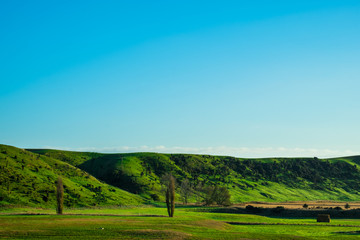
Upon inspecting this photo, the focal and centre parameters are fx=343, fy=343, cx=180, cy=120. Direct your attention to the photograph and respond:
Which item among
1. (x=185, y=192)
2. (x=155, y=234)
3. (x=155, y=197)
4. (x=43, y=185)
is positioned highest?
(x=43, y=185)

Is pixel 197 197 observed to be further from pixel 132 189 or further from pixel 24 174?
pixel 24 174

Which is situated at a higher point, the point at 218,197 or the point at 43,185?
the point at 43,185

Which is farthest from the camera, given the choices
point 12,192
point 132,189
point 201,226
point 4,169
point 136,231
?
point 132,189

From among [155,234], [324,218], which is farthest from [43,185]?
[324,218]

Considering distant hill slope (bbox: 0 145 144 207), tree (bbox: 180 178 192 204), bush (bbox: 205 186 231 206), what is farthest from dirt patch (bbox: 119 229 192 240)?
tree (bbox: 180 178 192 204)

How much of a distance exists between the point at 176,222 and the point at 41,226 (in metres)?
28.2

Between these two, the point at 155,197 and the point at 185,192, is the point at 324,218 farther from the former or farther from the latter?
the point at 185,192

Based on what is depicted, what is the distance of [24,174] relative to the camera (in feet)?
427

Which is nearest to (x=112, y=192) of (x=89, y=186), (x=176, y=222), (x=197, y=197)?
(x=89, y=186)

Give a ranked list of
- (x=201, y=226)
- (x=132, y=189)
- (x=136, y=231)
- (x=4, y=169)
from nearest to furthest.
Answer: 1. (x=136, y=231)
2. (x=201, y=226)
3. (x=4, y=169)
4. (x=132, y=189)

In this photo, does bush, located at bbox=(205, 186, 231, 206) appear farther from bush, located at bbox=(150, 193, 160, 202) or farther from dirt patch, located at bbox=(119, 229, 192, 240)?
dirt patch, located at bbox=(119, 229, 192, 240)

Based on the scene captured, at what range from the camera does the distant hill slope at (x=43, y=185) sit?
383 ft

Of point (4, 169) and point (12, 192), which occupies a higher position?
point (4, 169)

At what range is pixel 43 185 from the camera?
129 metres
